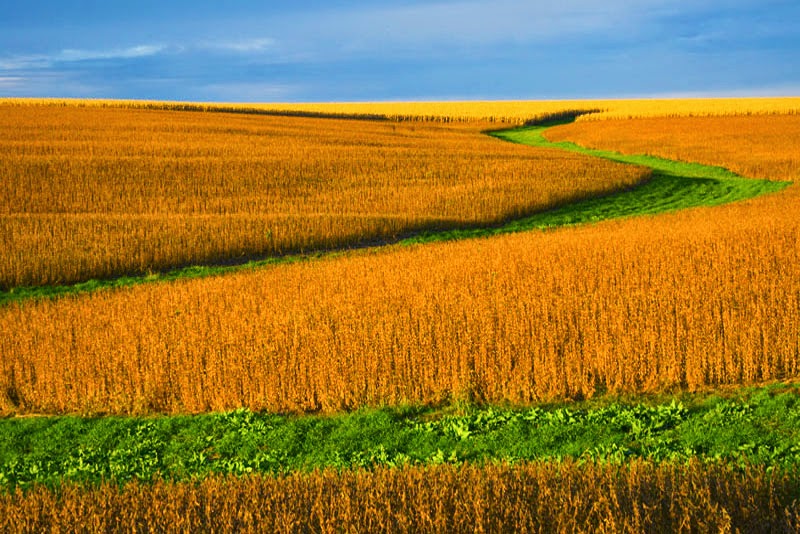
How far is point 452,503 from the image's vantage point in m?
6.94

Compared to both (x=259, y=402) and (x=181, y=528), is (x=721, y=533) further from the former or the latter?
(x=259, y=402)

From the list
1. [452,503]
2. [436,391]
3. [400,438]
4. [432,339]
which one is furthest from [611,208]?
[452,503]

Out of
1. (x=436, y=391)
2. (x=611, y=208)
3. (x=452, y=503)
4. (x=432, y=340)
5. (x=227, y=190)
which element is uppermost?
(x=227, y=190)

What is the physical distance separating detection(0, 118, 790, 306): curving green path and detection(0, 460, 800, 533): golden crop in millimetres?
18116

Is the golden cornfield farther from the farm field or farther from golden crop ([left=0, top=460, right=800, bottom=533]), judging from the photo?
golden crop ([left=0, top=460, right=800, bottom=533])

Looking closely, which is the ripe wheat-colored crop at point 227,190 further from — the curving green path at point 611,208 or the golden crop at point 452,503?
the golden crop at point 452,503

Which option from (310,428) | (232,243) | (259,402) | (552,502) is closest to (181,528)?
(552,502)

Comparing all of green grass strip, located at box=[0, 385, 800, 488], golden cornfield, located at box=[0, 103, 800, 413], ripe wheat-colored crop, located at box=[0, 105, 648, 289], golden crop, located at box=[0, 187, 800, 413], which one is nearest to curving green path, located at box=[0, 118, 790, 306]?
ripe wheat-colored crop, located at box=[0, 105, 648, 289]

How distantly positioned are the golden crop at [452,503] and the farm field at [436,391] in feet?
0.10

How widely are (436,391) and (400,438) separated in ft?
6.12

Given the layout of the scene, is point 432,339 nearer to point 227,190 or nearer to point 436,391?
point 436,391

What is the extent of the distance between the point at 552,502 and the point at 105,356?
1067cm

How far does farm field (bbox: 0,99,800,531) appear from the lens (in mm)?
7137

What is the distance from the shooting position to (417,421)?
1259 cm
